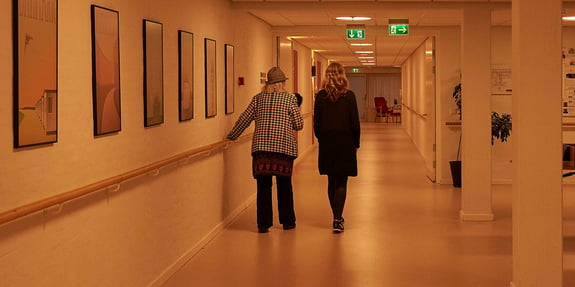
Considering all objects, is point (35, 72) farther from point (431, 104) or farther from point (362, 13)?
point (431, 104)

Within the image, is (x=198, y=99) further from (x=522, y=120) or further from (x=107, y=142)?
(x=522, y=120)

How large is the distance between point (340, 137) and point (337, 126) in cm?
11

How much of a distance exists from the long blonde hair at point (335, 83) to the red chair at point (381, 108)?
2647 cm

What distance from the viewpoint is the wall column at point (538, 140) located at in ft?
15.8

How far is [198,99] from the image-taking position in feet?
22.5

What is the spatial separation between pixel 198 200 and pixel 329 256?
1233 mm

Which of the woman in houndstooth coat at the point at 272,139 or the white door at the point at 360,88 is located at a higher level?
the white door at the point at 360,88

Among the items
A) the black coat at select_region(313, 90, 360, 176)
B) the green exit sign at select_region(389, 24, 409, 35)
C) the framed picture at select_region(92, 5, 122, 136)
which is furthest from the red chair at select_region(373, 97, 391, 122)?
the framed picture at select_region(92, 5, 122, 136)

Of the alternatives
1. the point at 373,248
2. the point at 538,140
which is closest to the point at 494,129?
the point at 373,248

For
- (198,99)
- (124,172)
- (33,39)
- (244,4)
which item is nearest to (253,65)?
(244,4)

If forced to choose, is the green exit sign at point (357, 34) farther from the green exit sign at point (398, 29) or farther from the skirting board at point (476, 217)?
the skirting board at point (476, 217)

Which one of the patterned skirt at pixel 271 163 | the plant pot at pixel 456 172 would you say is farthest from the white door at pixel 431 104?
the patterned skirt at pixel 271 163

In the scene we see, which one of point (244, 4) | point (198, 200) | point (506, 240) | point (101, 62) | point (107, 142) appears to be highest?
point (244, 4)

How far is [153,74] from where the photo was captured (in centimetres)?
538
